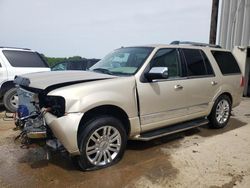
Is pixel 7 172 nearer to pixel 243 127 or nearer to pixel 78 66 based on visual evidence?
pixel 243 127

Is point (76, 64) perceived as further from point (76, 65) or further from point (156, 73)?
point (156, 73)

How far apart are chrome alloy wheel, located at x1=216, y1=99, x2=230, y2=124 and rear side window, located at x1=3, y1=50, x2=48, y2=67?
16.5 ft

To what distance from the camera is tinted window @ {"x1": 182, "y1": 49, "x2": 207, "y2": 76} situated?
205 inches

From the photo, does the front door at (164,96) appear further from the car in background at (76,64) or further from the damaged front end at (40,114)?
the car in background at (76,64)

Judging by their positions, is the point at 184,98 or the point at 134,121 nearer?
the point at 134,121

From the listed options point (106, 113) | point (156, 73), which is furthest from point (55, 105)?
point (156, 73)

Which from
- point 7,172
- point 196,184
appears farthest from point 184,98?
point 7,172

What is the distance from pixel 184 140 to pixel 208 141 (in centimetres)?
46

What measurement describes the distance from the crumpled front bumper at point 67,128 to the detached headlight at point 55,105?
0.22 feet

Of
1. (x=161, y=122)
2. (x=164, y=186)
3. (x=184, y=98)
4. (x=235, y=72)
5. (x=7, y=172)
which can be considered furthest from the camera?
(x=235, y=72)

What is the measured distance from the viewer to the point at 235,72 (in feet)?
21.0

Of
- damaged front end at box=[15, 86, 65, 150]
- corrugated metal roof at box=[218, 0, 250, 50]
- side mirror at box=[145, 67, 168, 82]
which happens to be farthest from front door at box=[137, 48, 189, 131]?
corrugated metal roof at box=[218, 0, 250, 50]

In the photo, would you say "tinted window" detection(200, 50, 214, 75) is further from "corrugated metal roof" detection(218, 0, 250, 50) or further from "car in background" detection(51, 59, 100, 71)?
"corrugated metal roof" detection(218, 0, 250, 50)

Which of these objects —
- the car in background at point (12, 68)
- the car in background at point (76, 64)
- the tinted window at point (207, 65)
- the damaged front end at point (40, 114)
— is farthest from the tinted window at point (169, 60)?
the car in background at point (76, 64)
